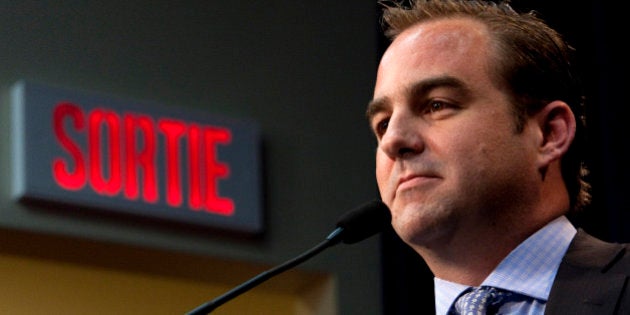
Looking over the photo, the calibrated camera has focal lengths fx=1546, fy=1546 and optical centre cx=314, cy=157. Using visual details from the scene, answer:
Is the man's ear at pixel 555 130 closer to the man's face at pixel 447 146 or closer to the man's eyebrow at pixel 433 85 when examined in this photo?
the man's face at pixel 447 146

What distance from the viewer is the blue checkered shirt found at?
2.49 metres

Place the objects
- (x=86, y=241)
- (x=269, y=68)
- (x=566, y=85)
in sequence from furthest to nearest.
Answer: (x=269, y=68), (x=86, y=241), (x=566, y=85)

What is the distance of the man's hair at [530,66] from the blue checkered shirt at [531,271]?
134 mm

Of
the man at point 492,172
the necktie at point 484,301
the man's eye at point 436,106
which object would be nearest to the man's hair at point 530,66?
the man at point 492,172

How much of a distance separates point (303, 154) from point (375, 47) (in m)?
0.52

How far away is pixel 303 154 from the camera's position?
520 centimetres

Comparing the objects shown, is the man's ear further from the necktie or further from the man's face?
the necktie

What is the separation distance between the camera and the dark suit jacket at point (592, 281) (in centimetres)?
237

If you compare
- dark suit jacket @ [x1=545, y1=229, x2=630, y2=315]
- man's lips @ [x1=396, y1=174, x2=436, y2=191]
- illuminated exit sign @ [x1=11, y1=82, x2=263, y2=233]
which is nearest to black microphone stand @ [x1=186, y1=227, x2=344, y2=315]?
man's lips @ [x1=396, y1=174, x2=436, y2=191]

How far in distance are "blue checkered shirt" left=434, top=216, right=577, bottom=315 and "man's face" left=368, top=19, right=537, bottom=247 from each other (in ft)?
0.23

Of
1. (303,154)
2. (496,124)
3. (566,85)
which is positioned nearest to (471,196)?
(496,124)

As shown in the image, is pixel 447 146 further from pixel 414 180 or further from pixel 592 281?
pixel 592 281

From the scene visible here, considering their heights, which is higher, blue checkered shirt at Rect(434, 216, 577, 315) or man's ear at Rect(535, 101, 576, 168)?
man's ear at Rect(535, 101, 576, 168)

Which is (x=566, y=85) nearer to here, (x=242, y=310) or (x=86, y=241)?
(x=86, y=241)
